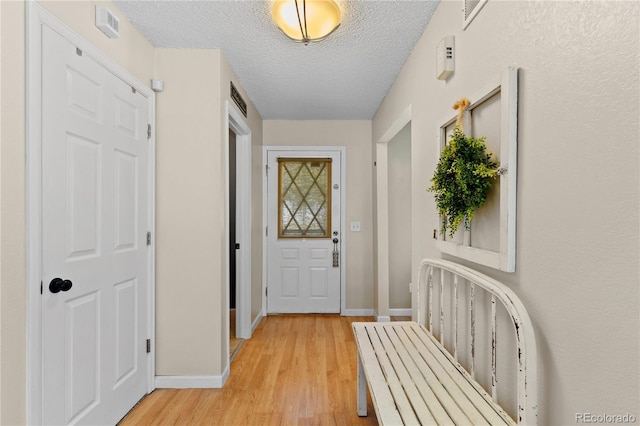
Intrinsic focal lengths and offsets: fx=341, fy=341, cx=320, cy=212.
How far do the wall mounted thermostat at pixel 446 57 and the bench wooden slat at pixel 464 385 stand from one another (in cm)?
140

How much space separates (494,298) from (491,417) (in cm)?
39

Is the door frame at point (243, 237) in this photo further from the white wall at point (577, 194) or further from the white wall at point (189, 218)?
the white wall at point (577, 194)

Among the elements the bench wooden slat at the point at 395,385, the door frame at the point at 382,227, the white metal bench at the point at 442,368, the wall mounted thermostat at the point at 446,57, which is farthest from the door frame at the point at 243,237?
the wall mounted thermostat at the point at 446,57

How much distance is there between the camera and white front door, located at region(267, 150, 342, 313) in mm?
4152

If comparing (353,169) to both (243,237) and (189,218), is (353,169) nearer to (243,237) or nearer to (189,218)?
(243,237)

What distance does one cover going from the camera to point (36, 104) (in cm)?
139

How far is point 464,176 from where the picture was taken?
1360mm

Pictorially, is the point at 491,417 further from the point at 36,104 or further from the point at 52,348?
the point at 36,104

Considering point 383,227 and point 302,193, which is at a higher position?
point 302,193

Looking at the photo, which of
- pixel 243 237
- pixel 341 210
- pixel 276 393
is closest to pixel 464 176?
pixel 276 393

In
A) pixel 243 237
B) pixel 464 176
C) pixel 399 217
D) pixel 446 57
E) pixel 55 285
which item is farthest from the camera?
pixel 399 217

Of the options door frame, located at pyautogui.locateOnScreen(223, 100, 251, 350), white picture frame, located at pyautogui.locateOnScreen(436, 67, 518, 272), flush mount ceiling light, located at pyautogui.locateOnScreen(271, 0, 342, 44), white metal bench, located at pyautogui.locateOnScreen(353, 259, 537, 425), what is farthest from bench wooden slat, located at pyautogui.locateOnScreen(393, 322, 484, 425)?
door frame, located at pyautogui.locateOnScreen(223, 100, 251, 350)

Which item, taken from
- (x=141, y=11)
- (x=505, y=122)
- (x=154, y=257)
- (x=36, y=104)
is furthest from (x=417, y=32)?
(x=154, y=257)

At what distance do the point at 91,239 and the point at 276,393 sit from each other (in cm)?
152
